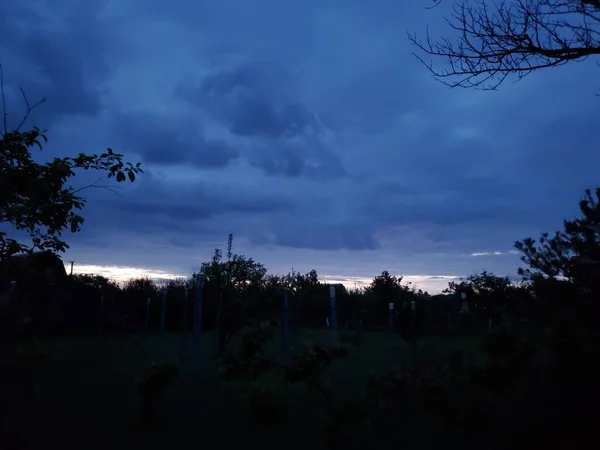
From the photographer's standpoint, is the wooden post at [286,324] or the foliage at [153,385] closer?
the foliage at [153,385]

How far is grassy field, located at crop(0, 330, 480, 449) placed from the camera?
4262 millimetres

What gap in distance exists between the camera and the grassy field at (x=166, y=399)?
4262 millimetres

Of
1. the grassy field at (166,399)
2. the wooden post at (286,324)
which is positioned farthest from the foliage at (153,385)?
the wooden post at (286,324)

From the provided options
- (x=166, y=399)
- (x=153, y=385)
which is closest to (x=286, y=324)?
(x=166, y=399)

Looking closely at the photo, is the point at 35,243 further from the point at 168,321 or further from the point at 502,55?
the point at 168,321

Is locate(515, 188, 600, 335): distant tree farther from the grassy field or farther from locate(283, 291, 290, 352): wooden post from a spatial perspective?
locate(283, 291, 290, 352): wooden post

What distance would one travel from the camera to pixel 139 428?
4562mm

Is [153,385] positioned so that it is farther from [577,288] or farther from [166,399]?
[577,288]

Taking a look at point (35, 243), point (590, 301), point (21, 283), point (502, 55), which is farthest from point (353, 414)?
point (35, 243)

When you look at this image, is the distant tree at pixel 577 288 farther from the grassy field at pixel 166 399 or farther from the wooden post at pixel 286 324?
the wooden post at pixel 286 324

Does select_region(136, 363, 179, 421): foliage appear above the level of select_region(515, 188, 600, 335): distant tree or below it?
below

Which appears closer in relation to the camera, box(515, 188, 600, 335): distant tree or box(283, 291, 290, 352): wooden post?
box(515, 188, 600, 335): distant tree

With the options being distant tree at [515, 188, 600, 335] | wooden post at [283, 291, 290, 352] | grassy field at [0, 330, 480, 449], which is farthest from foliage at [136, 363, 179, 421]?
distant tree at [515, 188, 600, 335]

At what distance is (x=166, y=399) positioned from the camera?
508 centimetres
